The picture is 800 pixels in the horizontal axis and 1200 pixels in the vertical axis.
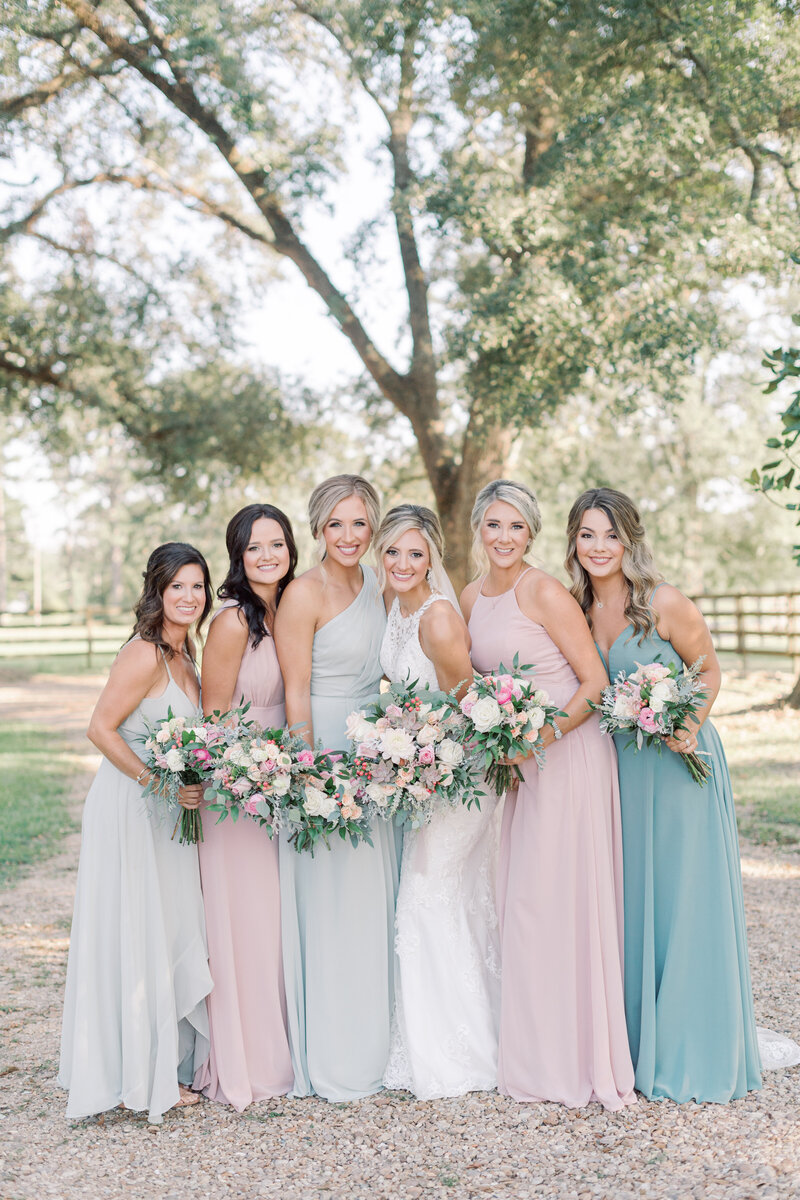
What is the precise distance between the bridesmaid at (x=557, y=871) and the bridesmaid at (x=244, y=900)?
3.33 ft

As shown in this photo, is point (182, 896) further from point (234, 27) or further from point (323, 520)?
point (234, 27)

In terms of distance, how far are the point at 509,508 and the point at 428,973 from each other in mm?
2142

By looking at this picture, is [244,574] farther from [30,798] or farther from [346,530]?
[30,798]

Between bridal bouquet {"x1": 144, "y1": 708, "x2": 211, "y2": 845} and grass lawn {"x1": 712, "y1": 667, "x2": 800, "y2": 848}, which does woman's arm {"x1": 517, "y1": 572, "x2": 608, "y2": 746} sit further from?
grass lawn {"x1": 712, "y1": 667, "x2": 800, "y2": 848}

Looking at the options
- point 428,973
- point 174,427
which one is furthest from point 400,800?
point 174,427

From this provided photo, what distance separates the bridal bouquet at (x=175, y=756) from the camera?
4105 millimetres

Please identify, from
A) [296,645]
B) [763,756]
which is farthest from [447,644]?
[763,756]

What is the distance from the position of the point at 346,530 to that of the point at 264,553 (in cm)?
39

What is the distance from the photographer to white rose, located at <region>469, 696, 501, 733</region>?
405 cm

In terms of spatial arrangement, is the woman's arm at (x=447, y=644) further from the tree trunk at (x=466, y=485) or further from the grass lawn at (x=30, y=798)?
the tree trunk at (x=466, y=485)

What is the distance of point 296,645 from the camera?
4551mm

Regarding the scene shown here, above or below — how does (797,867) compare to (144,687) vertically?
below

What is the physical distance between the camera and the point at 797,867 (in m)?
8.20

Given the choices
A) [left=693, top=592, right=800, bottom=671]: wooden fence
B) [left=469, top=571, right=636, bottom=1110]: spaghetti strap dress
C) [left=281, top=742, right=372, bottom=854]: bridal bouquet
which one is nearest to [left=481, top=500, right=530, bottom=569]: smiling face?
[left=469, top=571, right=636, bottom=1110]: spaghetti strap dress
